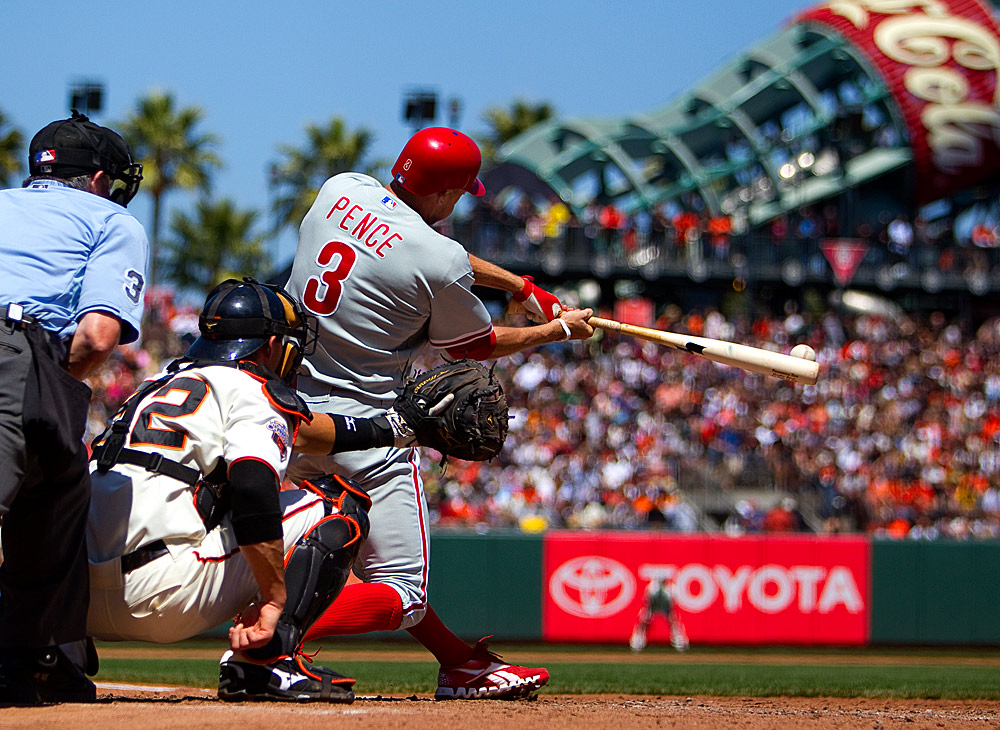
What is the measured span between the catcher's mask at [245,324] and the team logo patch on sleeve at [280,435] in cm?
30

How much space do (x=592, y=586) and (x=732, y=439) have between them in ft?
19.5

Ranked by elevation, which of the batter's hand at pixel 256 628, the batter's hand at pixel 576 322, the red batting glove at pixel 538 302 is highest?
the red batting glove at pixel 538 302

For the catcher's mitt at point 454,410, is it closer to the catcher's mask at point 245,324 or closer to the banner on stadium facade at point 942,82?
the catcher's mask at point 245,324

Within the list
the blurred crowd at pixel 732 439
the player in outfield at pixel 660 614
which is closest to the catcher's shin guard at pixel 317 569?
the player in outfield at pixel 660 614

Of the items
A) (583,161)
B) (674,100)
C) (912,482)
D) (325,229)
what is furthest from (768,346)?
(325,229)

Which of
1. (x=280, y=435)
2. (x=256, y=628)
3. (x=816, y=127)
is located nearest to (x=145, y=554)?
(x=256, y=628)

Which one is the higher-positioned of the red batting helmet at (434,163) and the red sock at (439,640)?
the red batting helmet at (434,163)

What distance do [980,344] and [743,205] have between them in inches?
333

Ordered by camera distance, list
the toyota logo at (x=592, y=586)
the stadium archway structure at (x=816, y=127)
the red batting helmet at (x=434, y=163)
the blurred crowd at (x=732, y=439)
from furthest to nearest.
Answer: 1. the stadium archway structure at (x=816, y=127)
2. the blurred crowd at (x=732, y=439)
3. the toyota logo at (x=592, y=586)
4. the red batting helmet at (x=434, y=163)

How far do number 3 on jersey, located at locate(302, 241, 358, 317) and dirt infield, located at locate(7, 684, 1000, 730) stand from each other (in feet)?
4.37

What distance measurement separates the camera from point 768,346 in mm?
22359

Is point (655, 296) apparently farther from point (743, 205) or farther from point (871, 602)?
point (871, 602)

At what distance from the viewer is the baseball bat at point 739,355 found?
4.60 m

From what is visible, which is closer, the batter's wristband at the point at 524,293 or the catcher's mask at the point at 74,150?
the catcher's mask at the point at 74,150
